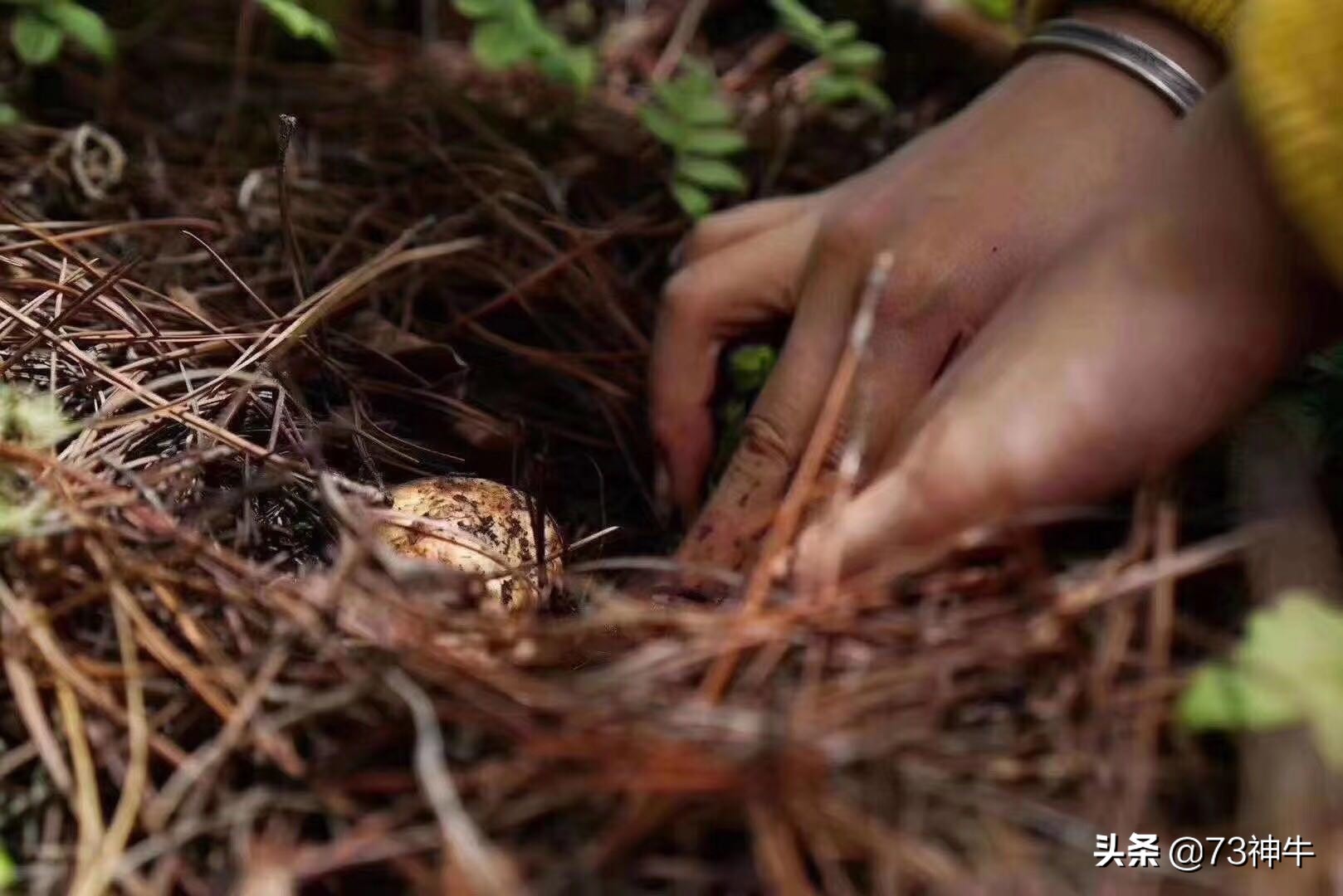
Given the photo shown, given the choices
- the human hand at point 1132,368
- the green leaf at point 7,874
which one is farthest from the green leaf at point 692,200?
the green leaf at point 7,874

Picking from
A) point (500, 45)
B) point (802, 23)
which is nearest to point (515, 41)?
point (500, 45)

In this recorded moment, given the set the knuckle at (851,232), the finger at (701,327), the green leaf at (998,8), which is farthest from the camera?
the green leaf at (998,8)

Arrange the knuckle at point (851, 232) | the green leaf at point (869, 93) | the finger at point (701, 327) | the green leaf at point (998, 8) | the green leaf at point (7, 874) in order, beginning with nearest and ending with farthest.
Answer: the green leaf at point (7, 874) → the knuckle at point (851, 232) → the finger at point (701, 327) → the green leaf at point (869, 93) → the green leaf at point (998, 8)

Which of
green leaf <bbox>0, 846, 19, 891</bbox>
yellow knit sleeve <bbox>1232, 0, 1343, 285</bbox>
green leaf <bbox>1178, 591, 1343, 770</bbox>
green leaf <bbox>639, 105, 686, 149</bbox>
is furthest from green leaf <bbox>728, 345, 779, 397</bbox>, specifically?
green leaf <bbox>0, 846, 19, 891</bbox>

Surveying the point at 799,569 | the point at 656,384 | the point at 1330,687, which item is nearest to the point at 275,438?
the point at 656,384

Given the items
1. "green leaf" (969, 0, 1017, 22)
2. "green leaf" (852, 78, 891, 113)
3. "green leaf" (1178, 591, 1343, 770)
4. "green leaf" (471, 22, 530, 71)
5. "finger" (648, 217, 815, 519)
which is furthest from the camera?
"green leaf" (969, 0, 1017, 22)

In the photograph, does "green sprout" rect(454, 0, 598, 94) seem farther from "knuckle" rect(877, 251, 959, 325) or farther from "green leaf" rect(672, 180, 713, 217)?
"knuckle" rect(877, 251, 959, 325)

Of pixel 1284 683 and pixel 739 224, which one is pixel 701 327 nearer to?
pixel 739 224

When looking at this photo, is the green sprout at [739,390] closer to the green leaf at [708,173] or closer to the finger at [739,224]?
the finger at [739,224]
